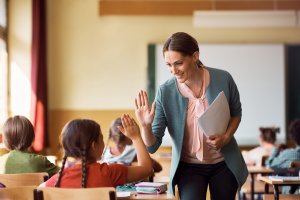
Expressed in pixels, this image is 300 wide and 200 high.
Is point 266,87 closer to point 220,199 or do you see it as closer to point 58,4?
point 58,4

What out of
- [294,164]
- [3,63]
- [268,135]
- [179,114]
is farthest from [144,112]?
[3,63]

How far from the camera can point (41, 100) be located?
8023 mm

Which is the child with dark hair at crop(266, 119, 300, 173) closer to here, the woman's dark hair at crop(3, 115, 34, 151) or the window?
the woman's dark hair at crop(3, 115, 34, 151)

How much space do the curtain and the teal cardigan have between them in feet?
17.4

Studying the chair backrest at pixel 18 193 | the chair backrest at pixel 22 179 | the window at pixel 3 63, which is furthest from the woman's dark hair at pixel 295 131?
the window at pixel 3 63

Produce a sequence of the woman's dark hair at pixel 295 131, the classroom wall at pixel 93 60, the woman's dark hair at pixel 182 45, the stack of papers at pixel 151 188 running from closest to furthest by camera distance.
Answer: the woman's dark hair at pixel 182 45 → the stack of papers at pixel 151 188 → the woman's dark hair at pixel 295 131 → the classroom wall at pixel 93 60

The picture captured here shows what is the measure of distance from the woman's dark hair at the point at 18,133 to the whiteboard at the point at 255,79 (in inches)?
196

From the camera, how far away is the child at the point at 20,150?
3623 mm

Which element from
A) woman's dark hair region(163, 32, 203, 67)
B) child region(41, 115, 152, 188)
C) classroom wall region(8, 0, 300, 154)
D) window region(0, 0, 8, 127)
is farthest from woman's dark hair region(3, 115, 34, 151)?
classroom wall region(8, 0, 300, 154)

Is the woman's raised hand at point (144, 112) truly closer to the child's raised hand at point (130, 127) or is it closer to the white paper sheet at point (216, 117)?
the child's raised hand at point (130, 127)

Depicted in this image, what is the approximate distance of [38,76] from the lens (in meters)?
7.99

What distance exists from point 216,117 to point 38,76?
220 inches

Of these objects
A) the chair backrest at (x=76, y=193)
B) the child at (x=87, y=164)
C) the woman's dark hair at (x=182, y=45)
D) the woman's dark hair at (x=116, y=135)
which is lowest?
the woman's dark hair at (x=116, y=135)

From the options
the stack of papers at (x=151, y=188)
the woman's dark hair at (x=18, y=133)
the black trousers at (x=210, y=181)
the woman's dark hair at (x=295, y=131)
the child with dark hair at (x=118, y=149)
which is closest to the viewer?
the black trousers at (x=210, y=181)
